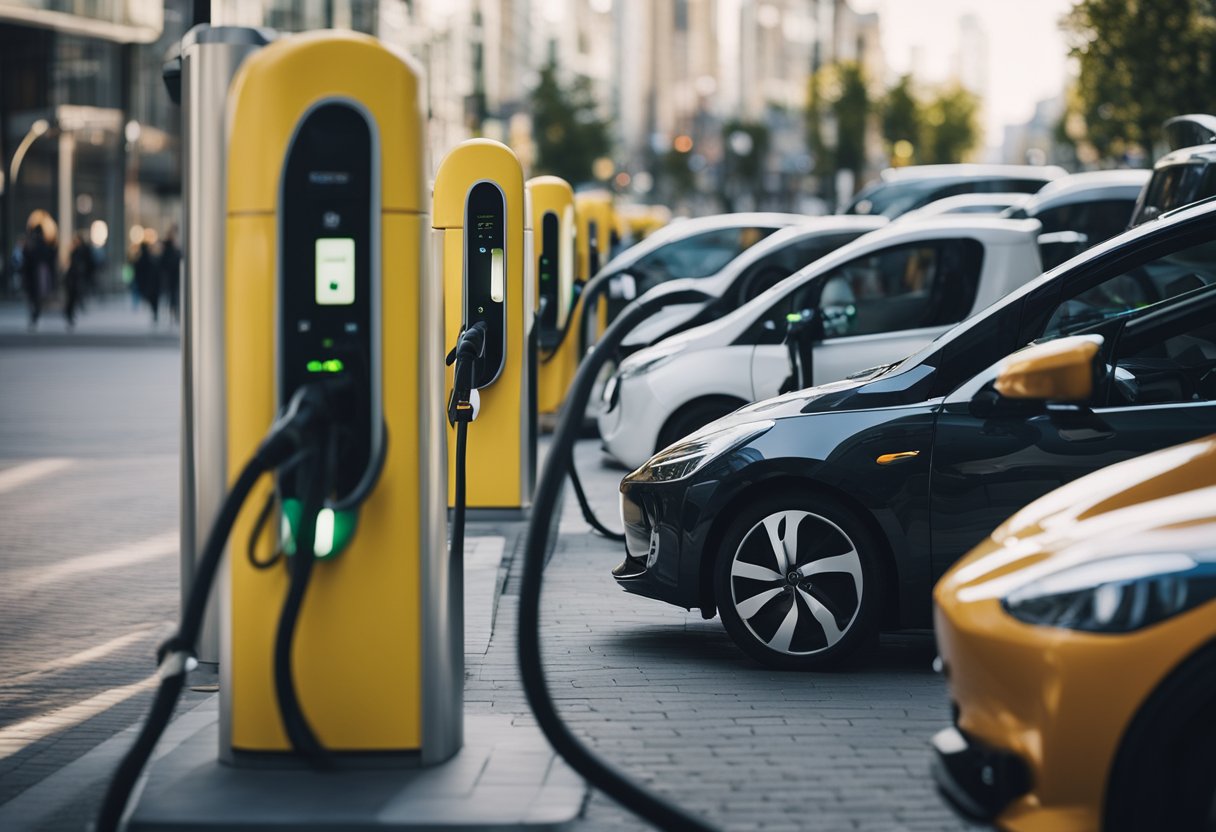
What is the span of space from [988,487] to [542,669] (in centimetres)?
250

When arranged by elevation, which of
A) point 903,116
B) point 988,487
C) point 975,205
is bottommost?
point 988,487

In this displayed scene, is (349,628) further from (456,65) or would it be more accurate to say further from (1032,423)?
(456,65)

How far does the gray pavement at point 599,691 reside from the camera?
497 centimetres

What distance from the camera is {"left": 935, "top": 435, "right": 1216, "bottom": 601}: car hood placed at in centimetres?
384

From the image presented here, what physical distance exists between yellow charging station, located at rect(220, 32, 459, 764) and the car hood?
1.45 meters

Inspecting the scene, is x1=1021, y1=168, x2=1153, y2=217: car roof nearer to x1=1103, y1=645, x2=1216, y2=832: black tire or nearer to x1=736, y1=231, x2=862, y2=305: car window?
x1=736, y1=231, x2=862, y2=305: car window

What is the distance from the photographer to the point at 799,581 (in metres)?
6.46

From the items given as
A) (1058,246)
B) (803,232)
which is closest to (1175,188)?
(1058,246)

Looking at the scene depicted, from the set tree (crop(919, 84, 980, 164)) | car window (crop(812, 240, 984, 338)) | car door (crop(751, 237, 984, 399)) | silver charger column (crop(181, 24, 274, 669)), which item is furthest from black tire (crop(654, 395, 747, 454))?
tree (crop(919, 84, 980, 164))

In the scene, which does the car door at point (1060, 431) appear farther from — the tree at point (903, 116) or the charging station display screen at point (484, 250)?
the tree at point (903, 116)

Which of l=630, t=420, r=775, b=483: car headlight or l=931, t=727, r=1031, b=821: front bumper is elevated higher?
l=630, t=420, r=775, b=483: car headlight

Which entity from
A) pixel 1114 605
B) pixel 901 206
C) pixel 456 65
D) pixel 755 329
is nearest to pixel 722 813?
pixel 1114 605

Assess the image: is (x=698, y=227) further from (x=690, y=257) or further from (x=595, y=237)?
(x=595, y=237)

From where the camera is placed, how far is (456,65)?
276 feet
